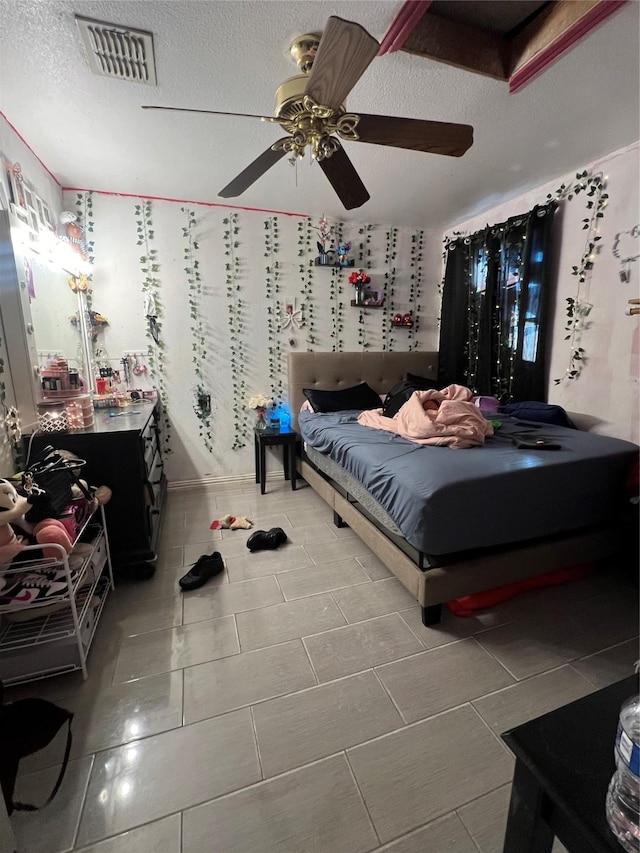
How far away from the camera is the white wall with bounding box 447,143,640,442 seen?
2.34 metres

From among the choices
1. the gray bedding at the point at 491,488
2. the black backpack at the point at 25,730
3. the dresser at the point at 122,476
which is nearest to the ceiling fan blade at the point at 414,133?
the gray bedding at the point at 491,488

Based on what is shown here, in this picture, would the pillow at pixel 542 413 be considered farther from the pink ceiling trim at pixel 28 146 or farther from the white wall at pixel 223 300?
the pink ceiling trim at pixel 28 146

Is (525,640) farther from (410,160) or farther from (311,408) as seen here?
(410,160)

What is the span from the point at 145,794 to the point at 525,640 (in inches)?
60.4

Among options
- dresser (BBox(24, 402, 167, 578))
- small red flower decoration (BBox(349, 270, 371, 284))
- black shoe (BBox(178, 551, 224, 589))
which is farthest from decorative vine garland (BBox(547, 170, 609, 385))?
dresser (BBox(24, 402, 167, 578))

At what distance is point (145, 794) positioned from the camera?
1070 mm

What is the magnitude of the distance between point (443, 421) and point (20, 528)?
6.88ft

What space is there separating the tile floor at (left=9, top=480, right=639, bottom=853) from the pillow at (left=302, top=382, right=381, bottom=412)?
1559mm

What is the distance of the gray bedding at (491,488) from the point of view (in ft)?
5.15

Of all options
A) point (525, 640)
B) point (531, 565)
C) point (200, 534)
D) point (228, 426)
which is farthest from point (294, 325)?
point (525, 640)

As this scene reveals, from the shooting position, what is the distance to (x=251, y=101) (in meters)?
1.84

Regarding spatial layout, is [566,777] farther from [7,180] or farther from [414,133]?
[7,180]

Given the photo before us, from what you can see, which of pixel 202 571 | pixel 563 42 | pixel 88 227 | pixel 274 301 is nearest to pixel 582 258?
pixel 563 42

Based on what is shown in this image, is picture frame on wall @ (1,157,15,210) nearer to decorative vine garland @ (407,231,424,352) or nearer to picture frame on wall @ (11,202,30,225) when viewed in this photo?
picture frame on wall @ (11,202,30,225)
